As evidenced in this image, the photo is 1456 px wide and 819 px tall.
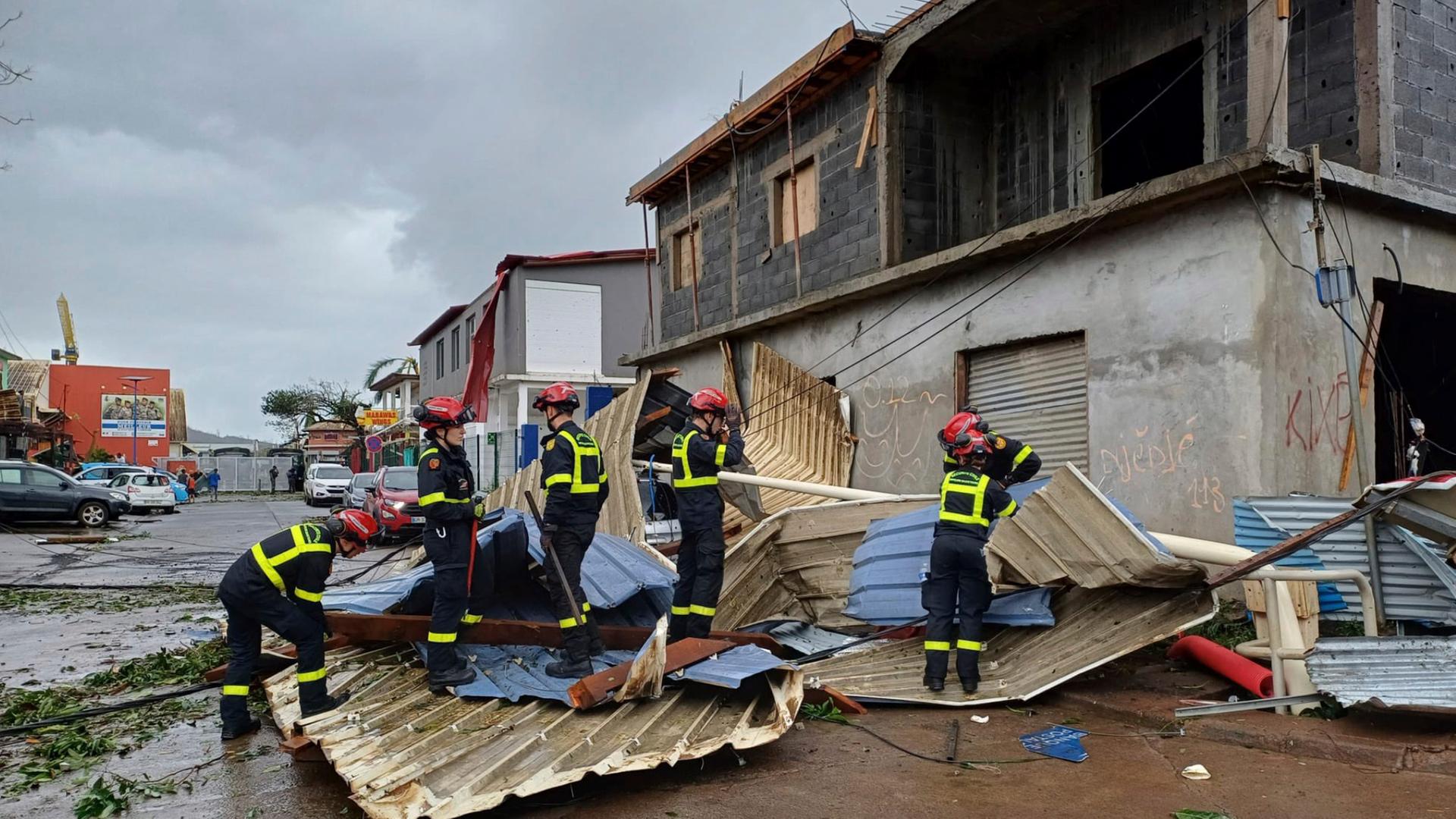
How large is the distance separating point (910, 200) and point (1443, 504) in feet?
25.6

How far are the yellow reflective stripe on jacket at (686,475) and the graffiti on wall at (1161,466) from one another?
397cm

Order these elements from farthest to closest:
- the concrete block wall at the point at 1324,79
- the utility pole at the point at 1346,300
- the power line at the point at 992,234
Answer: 1. the power line at the point at 992,234
2. the concrete block wall at the point at 1324,79
3. the utility pole at the point at 1346,300

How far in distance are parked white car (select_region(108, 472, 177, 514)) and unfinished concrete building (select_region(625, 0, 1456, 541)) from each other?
21720mm

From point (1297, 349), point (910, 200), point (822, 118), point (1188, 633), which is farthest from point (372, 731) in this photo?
point (822, 118)

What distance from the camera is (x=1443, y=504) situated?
5.30 metres

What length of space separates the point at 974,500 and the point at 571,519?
2.48 metres

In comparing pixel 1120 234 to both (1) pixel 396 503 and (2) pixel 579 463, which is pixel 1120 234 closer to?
(2) pixel 579 463

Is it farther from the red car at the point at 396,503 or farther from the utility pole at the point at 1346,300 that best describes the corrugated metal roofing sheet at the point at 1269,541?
the red car at the point at 396,503

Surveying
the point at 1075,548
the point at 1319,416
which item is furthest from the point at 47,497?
the point at 1319,416

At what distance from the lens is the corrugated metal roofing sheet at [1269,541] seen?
607 centimetres

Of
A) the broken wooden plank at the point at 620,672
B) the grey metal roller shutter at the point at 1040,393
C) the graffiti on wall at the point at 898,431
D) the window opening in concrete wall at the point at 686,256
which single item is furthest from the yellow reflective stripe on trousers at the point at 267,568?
the window opening in concrete wall at the point at 686,256

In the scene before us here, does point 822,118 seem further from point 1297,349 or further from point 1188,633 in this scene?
point 1188,633

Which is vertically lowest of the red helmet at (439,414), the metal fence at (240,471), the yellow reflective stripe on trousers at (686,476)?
the metal fence at (240,471)

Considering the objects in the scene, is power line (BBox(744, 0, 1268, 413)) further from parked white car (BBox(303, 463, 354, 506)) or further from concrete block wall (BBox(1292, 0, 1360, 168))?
parked white car (BBox(303, 463, 354, 506))
